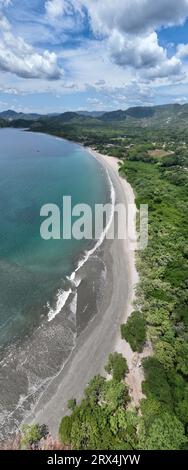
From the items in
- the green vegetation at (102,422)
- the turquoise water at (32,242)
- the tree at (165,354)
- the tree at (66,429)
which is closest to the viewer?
the green vegetation at (102,422)

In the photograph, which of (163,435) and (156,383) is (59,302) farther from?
(163,435)

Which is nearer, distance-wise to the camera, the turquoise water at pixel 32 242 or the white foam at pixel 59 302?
the white foam at pixel 59 302

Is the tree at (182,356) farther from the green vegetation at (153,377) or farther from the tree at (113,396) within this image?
the tree at (113,396)

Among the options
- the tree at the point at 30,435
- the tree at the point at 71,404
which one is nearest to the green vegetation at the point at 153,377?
the tree at the point at 71,404

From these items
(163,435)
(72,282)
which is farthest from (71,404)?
(72,282)

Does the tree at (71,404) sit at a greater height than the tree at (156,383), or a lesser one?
lesser

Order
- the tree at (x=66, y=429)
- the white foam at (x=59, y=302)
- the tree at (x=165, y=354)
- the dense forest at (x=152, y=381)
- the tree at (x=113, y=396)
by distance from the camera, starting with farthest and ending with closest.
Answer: the white foam at (x=59, y=302) < the tree at (x=165, y=354) < the tree at (x=113, y=396) < the tree at (x=66, y=429) < the dense forest at (x=152, y=381)
